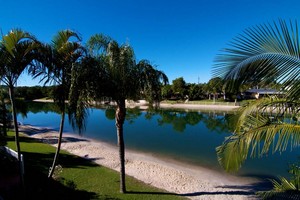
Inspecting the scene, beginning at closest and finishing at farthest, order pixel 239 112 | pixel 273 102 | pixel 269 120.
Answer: pixel 273 102 → pixel 269 120 → pixel 239 112

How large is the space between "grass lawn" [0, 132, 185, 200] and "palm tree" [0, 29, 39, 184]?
286 centimetres

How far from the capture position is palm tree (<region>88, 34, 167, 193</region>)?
22.5ft

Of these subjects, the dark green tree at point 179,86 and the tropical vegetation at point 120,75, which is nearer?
the tropical vegetation at point 120,75

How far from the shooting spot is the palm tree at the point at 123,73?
270 inches

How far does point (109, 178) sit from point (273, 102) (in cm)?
768

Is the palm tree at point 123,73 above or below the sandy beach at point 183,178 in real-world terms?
above

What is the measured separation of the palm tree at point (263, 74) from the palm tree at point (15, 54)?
13.6 feet

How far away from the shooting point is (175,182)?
9.43 m

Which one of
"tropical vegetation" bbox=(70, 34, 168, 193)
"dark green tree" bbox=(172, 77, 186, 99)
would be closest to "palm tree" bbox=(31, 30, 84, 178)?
"tropical vegetation" bbox=(70, 34, 168, 193)

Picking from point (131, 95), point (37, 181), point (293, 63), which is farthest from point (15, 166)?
point (293, 63)

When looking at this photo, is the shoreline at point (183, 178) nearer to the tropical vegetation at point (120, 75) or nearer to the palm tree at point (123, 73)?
the tropical vegetation at point (120, 75)

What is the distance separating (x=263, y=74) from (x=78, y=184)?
7.90m

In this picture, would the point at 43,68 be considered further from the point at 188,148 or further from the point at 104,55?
the point at 188,148

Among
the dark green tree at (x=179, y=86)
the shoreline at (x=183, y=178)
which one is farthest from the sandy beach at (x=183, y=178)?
the dark green tree at (x=179, y=86)
